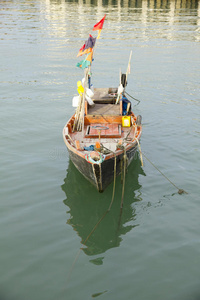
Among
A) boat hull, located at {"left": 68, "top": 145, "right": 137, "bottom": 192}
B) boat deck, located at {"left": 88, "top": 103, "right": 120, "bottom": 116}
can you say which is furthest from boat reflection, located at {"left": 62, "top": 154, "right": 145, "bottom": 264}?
boat deck, located at {"left": 88, "top": 103, "right": 120, "bottom": 116}

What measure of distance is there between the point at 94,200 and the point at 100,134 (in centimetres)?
325

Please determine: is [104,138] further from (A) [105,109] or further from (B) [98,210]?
(B) [98,210]

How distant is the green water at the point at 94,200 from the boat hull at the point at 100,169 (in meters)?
0.58

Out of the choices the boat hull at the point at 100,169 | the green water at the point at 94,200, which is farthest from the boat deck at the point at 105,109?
the boat hull at the point at 100,169

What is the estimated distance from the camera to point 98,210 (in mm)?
12391

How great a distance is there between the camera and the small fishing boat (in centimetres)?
1249

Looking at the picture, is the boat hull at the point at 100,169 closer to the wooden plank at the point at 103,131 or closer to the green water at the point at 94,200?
the green water at the point at 94,200

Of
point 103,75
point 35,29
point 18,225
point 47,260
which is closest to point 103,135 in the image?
point 18,225

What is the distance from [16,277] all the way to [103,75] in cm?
2214

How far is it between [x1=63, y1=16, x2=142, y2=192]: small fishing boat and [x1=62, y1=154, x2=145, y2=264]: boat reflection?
54 centimetres

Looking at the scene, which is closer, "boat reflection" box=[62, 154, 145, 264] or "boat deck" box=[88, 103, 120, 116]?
"boat reflection" box=[62, 154, 145, 264]

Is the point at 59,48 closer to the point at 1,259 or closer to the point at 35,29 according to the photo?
the point at 35,29

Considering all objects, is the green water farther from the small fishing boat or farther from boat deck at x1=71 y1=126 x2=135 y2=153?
boat deck at x1=71 y1=126 x2=135 y2=153

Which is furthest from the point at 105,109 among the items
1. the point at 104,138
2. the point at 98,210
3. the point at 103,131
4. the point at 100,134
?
the point at 98,210
